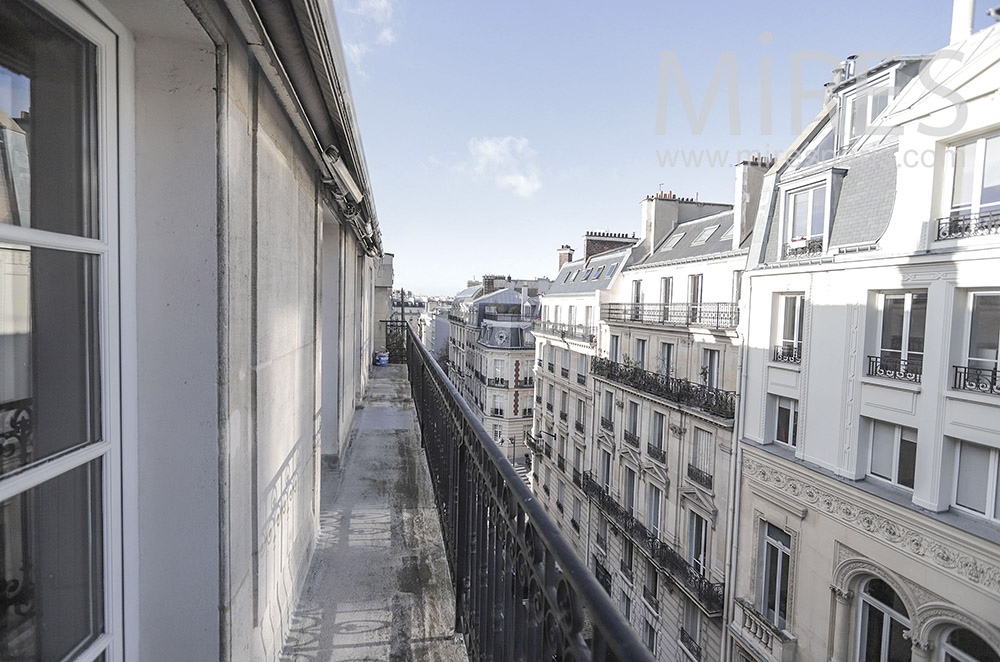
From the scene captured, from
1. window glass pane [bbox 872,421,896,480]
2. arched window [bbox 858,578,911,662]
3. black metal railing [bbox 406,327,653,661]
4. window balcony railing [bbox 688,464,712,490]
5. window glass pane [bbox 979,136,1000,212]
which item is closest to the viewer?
black metal railing [bbox 406,327,653,661]

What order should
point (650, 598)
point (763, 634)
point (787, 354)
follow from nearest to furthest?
point (763, 634) → point (787, 354) → point (650, 598)

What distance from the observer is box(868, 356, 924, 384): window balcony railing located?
877 centimetres

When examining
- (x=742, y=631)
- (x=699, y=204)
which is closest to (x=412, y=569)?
(x=742, y=631)

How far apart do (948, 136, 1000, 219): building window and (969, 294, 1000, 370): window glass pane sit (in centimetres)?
150

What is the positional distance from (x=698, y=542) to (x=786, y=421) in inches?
205

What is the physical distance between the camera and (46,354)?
113cm

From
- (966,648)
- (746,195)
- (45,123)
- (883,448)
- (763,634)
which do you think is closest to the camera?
(45,123)

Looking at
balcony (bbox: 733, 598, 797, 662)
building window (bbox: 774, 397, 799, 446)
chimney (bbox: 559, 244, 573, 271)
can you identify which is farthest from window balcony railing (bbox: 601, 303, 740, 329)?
chimney (bbox: 559, 244, 573, 271)

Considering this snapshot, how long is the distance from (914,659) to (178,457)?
11.8m

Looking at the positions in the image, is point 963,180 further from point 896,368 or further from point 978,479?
point 978,479

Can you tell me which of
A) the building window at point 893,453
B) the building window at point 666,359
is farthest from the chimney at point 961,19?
the building window at point 666,359

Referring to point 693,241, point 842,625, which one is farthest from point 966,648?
point 693,241

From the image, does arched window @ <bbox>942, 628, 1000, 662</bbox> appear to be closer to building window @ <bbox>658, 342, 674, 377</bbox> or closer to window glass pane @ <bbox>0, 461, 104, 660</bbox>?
building window @ <bbox>658, 342, 674, 377</bbox>

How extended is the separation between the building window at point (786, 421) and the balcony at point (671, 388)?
4.81 feet
